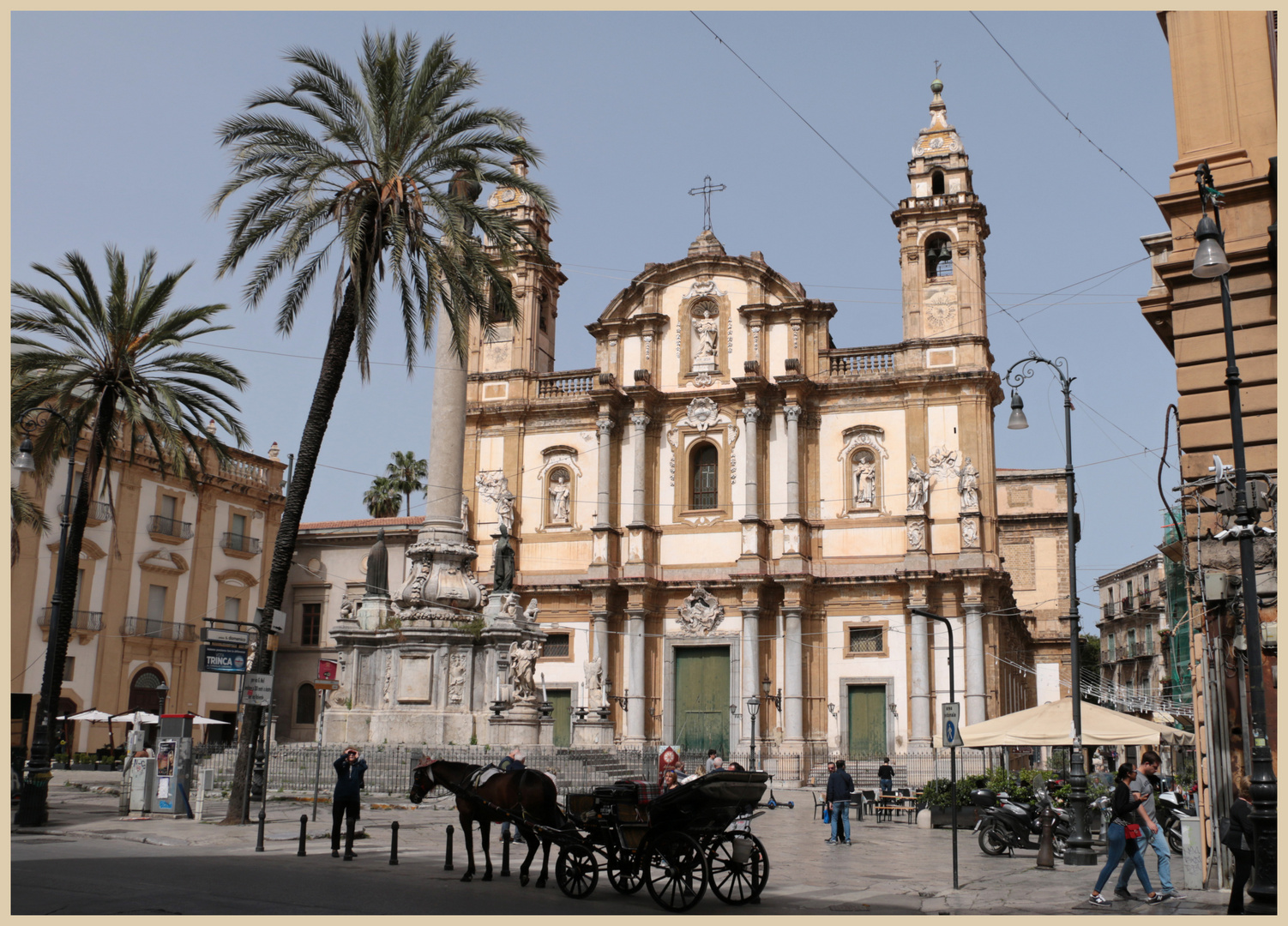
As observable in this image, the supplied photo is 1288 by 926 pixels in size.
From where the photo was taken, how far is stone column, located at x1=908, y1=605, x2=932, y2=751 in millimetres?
35562

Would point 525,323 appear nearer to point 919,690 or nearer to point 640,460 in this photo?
point 640,460

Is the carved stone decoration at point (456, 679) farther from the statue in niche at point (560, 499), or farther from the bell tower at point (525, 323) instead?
the bell tower at point (525, 323)

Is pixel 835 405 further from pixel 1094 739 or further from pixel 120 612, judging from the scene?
pixel 120 612

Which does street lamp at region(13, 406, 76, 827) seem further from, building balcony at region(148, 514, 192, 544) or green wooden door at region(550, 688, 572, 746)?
building balcony at region(148, 514, 192, 544)

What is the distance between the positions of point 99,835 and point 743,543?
24.9 m

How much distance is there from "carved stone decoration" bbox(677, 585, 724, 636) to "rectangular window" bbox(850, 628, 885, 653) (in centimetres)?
433

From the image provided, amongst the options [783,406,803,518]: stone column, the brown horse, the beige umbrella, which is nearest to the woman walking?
the brown horse

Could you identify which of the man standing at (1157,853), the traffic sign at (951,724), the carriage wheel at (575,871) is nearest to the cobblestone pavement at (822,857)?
the man standing at (1157,853)

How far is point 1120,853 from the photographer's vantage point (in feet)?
37.6

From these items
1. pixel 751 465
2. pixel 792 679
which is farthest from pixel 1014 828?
pixel 751 465

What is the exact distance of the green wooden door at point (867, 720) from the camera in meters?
36.8

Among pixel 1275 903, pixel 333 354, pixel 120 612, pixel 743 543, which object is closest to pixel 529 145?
pixel 333 354

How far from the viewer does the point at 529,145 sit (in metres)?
19.6

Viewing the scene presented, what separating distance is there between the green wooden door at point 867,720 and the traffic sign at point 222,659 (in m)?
24.4
